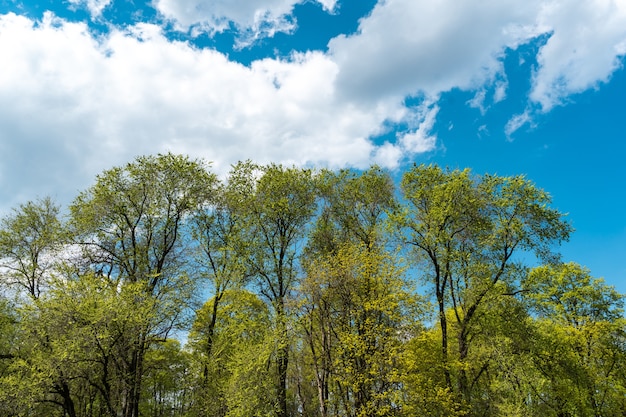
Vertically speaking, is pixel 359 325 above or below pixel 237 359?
above

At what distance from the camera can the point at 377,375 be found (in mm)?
21875

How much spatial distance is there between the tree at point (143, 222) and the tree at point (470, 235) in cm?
1480

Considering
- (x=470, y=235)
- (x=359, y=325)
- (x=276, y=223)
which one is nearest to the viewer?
(x=359, y=325)

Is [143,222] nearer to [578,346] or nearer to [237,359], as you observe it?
[237,359]

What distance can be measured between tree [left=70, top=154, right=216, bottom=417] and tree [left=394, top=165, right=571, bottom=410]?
583 inches

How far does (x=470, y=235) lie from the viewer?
1081 inches

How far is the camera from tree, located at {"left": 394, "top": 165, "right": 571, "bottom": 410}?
25891mm

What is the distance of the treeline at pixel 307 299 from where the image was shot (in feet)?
71.5

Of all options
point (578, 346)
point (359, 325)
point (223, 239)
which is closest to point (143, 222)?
point (223, 239)

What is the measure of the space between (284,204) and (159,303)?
11.0 metres

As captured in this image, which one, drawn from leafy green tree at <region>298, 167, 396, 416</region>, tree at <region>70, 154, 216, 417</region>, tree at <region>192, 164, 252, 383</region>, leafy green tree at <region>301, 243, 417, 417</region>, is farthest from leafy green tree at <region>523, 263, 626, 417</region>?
tree at <region>70, 154, 216, 417</region>

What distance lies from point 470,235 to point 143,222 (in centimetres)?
2138

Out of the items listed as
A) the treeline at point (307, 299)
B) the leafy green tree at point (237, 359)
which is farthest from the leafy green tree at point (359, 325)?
the leafy green tree at point (237, 359)

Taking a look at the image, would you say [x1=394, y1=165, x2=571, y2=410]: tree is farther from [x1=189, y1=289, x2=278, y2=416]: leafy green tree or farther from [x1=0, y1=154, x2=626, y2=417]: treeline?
[x1=189, y1=289, x2=278, y2=416]: leafy green tree
